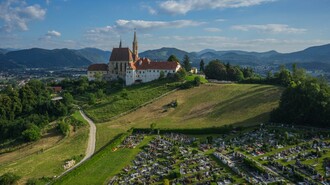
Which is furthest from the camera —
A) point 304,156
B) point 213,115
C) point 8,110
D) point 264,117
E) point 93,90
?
point 93,90

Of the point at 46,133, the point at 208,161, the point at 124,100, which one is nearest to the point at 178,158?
the point at 208,161

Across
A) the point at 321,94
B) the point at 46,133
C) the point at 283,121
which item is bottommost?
the point at 46,133

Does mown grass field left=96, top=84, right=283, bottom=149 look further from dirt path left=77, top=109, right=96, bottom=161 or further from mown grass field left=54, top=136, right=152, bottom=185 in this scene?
mown grass field left=54, top=136, right=152, bottom=185

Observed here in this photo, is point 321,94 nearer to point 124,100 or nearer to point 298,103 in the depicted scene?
point 298,103

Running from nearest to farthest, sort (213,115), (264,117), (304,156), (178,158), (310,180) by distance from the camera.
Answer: (310,180), (304,156), (178,158), (264,117), (213,115)

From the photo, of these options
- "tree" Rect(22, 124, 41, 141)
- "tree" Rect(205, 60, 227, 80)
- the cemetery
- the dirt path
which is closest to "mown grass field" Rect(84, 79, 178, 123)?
the dirt path

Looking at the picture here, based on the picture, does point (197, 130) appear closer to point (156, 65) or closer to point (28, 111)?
point (156, 65)

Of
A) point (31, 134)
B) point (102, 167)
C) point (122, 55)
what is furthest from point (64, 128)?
point (122, 55)
